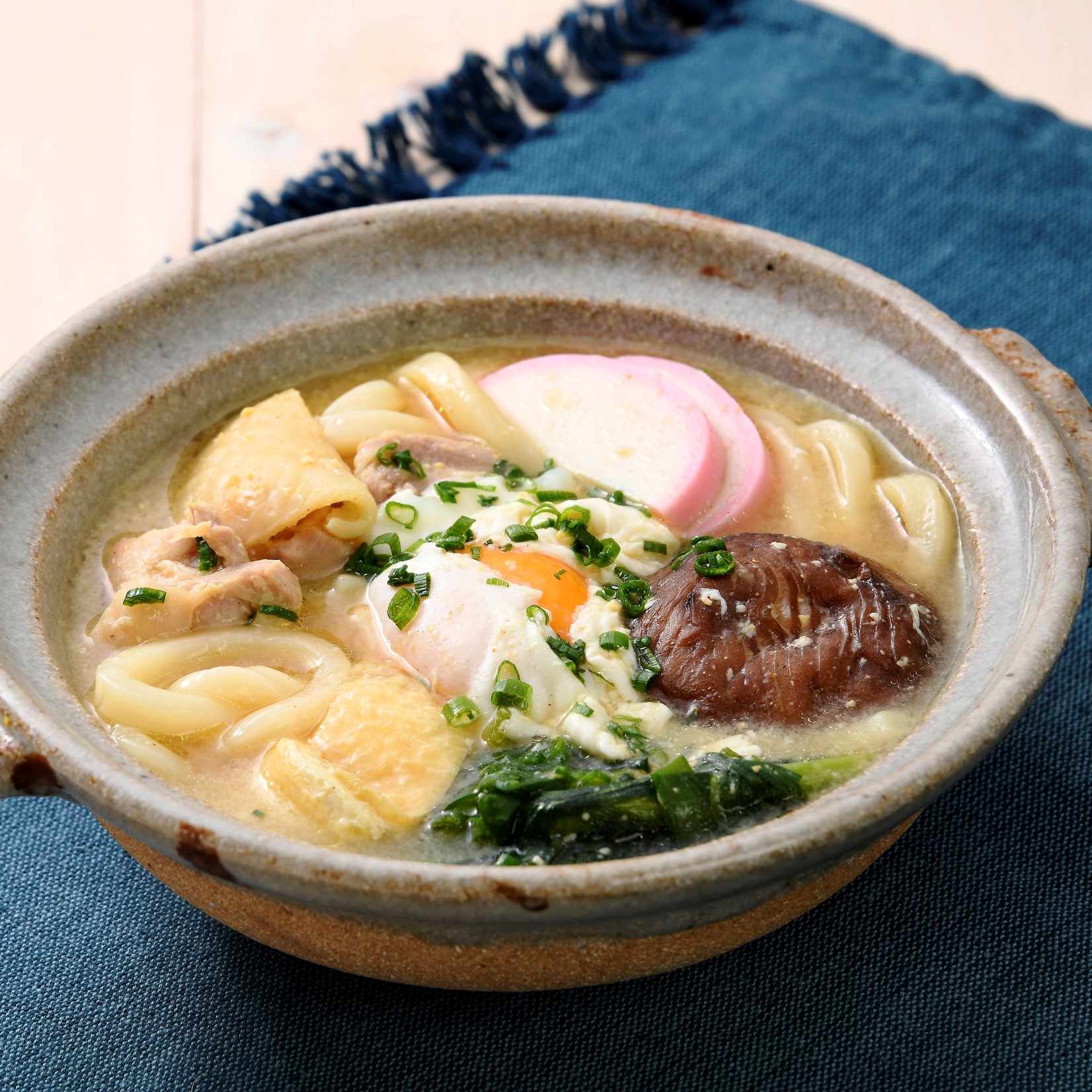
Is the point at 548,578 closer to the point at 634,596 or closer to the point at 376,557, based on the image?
the point at 634,596

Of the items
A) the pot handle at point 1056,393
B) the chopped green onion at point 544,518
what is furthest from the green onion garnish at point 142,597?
the pot handle at point 1056,393

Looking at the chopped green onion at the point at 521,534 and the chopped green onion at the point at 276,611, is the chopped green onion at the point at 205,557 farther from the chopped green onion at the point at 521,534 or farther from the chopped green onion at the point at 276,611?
the chopped green onion at the point at 521,534

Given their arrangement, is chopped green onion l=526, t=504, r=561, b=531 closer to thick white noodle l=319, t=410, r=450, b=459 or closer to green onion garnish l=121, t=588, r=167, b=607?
thick white noodle l=319, t=410, r=450, b=459

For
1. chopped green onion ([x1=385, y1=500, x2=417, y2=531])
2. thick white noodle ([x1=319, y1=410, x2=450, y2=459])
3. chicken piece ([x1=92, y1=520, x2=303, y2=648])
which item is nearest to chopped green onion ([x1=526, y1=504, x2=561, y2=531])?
chopped green onion ([x1=385, y1=500, x2=417, y2=531])

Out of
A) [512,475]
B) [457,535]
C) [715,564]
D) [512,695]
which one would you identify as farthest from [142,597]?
[715,564]

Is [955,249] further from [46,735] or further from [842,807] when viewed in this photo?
[46,735]
